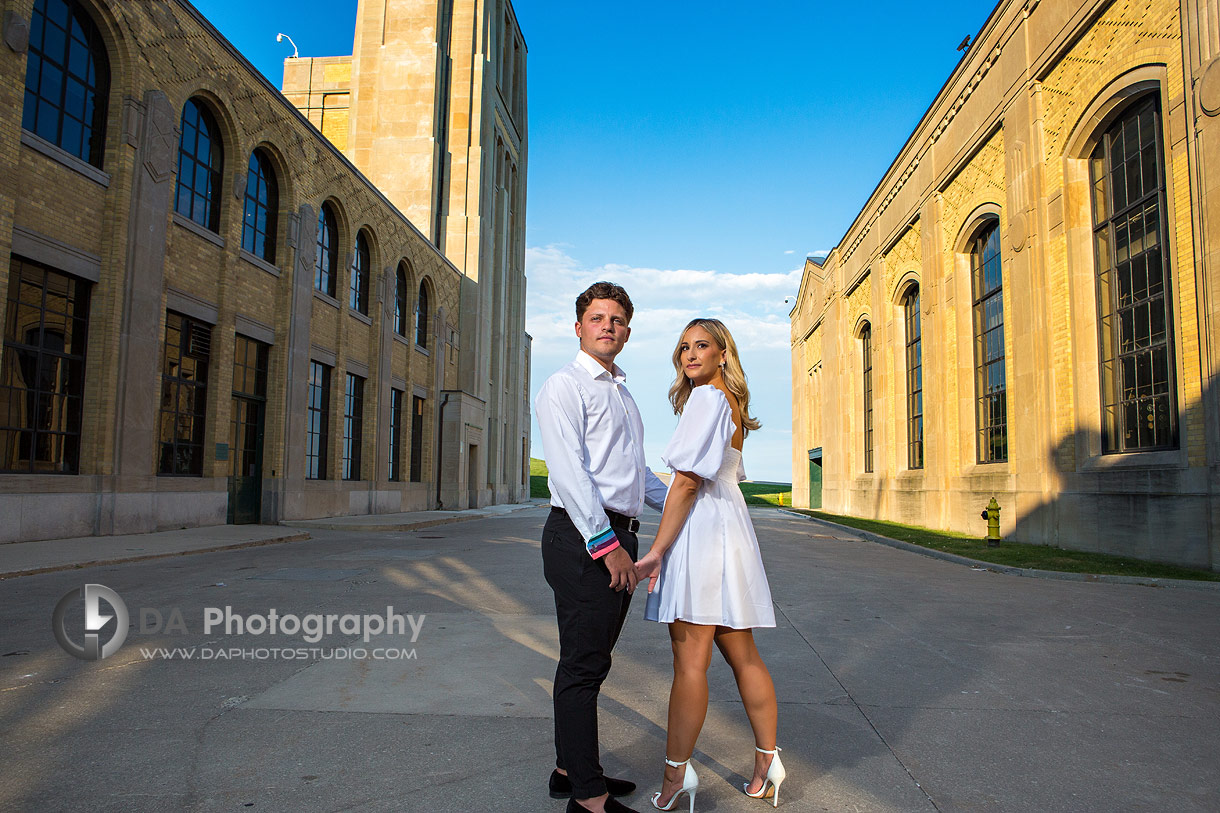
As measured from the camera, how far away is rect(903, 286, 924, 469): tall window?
25.9 meters

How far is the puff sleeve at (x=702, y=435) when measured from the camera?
119 inches

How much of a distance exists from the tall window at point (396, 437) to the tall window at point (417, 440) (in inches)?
63.2

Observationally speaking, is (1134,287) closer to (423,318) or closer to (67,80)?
(67,80)

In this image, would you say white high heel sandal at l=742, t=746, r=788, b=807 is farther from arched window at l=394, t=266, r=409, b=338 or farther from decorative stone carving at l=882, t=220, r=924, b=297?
arched window at l=394, t=266, r=409, b=338

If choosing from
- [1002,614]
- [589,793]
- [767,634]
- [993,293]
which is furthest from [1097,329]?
[589,793]

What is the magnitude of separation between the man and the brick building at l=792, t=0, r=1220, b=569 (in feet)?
38.5

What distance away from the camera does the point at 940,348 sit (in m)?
22.6

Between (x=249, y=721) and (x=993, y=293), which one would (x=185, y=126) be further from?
(x=993, y=293)

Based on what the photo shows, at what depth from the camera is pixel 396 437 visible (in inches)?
1121

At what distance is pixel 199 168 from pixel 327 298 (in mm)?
6159

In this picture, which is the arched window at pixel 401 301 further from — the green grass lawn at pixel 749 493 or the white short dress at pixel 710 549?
the white short dress at pixel 710 549

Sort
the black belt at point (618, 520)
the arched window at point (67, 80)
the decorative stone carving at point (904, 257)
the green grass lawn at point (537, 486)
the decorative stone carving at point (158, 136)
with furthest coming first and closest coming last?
the green grass lawn at point (537, 486) → the decorative stone carving at point (904, 257) → the decorative stone carving at point (158, 136) → the arched window at point (67, 80) → the black belt at point (618, 520)

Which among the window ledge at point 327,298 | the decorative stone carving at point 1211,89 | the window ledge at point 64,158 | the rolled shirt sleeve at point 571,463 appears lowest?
the rolled shirt sleeve at point 571,463

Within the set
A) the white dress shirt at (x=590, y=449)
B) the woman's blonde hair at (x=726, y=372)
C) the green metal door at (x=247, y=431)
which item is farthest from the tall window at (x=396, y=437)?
the white dress shirt at (x=590, y=449)
